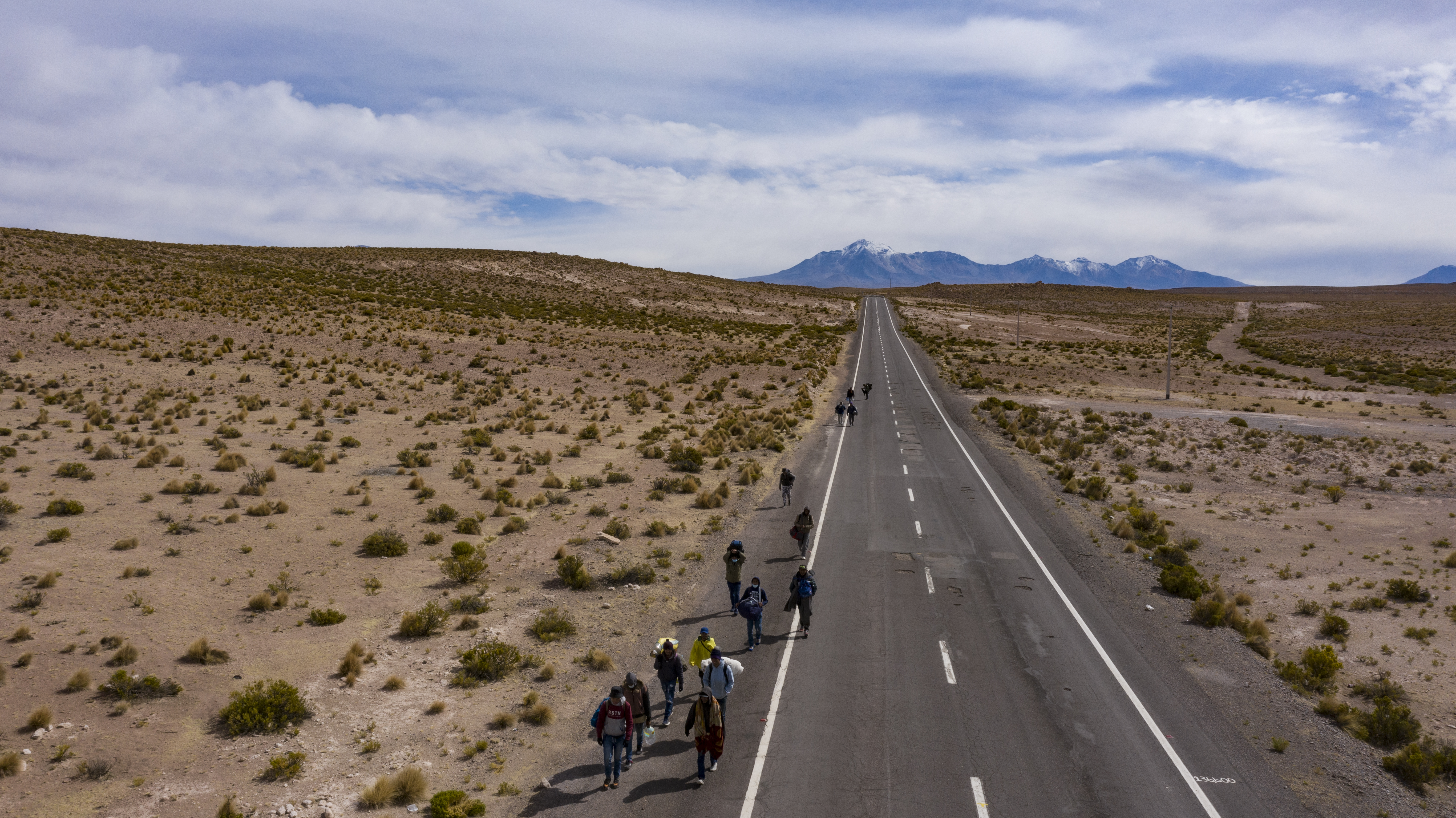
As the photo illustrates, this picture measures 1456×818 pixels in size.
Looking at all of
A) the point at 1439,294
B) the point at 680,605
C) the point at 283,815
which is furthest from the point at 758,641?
the point at 1439,294

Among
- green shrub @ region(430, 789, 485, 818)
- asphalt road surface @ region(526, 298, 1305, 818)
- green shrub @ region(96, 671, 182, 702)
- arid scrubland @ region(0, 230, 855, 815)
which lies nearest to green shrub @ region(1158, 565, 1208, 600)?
asphalt road surface @ region(526, 298, 1305, 818)

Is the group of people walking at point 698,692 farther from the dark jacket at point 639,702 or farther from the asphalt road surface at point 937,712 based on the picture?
the asphalt road surface at point 937,712

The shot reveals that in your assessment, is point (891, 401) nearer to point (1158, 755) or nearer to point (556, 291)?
point (1158, 755)

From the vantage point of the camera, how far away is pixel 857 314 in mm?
124250

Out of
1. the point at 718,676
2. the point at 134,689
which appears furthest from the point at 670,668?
the point at 134,689

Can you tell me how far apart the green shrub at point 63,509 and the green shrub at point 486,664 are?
45.9 feet

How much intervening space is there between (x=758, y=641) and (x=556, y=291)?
8964cm

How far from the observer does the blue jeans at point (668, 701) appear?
11.1 metres

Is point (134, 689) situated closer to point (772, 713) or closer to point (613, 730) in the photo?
point (613, 730)

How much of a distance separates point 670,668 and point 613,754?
1.65 m

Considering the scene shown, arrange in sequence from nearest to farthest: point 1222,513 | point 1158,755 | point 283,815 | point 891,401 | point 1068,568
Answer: point 283,815
point 1158,755
point 1068,568
point 1222,513
point 891,401

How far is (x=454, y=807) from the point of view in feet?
29.1

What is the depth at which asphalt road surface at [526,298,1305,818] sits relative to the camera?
30.8ft

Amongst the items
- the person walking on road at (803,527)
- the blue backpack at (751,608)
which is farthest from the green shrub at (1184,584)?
the blue backpack at (751,608)
